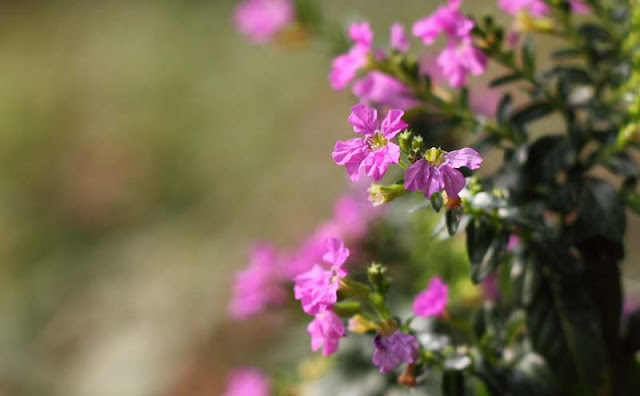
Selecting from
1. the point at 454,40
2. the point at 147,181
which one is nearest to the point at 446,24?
the point at 454,40

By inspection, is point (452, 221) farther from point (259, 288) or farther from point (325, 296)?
point (259, 288)

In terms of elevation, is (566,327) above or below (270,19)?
below

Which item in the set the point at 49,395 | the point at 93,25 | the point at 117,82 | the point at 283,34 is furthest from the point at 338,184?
the point at 93,25

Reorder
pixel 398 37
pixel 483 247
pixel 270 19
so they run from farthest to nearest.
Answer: pixel 270 19
pixel 398 37
pixel 483 247

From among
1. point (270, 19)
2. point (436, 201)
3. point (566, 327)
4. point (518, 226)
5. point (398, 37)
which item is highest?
point (270, 19)

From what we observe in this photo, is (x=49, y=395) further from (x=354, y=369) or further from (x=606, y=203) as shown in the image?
(x=606, y=203)
